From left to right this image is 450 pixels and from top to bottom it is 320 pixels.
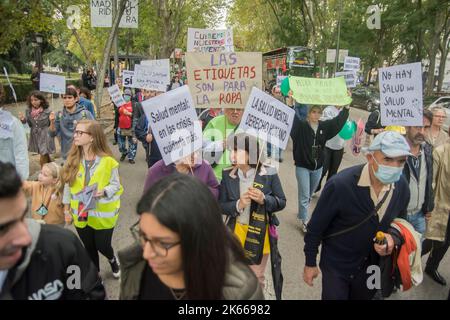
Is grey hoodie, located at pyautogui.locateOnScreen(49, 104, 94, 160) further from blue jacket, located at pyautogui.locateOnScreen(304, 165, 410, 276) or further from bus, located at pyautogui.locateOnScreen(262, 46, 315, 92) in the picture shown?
bus, located at pyautogui.locateOnScreen(262, 46, 315, 92)

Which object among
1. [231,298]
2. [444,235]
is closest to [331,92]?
[444,235]

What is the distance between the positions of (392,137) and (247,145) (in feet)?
3.89

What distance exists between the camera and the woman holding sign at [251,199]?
315 cm

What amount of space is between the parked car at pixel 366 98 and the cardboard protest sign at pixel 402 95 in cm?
2352

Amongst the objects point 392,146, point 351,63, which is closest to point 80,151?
point 392,146

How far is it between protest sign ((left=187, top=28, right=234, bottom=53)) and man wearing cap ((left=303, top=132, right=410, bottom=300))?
6.29m

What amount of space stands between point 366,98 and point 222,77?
1053 inches

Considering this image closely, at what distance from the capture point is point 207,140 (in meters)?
4.30

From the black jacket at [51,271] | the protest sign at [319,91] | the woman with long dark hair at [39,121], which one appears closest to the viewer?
the black jacket at [51,271]

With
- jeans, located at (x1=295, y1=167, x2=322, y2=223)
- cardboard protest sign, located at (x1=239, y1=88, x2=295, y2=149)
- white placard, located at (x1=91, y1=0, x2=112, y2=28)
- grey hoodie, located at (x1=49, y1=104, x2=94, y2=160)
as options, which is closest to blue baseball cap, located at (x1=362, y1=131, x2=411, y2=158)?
cardboard protest sign, located at (x1=239, y1=88, x2=295, y2=149)

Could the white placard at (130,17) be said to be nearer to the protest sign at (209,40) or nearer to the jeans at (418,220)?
the protest sign at (209,40)

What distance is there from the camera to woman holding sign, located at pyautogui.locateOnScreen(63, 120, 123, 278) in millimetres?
3504

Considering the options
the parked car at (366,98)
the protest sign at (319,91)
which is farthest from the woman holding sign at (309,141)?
the parked car at (366,98)

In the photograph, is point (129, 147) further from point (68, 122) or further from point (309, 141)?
point (309, 141)
